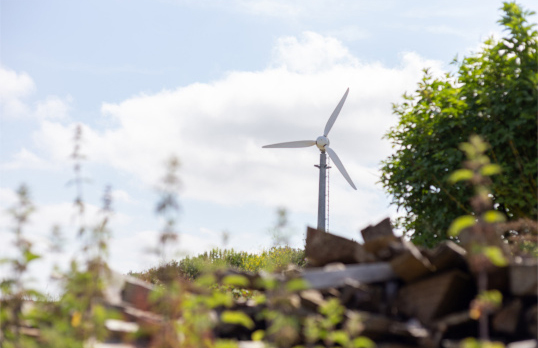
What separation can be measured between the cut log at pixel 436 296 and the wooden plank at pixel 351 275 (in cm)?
23

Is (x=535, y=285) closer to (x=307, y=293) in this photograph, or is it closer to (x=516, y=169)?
(x=307, y=293)

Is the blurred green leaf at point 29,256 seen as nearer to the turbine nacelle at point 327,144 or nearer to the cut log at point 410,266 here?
the cut log at point 410,266

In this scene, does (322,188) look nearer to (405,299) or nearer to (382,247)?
(382,247)

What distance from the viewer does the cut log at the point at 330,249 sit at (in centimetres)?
648

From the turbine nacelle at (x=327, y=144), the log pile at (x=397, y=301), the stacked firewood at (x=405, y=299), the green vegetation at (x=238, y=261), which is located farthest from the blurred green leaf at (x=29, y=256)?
the turbine nacelle at (x=327, y=144)

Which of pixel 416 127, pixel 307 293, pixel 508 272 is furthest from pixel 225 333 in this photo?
pixel 416 127

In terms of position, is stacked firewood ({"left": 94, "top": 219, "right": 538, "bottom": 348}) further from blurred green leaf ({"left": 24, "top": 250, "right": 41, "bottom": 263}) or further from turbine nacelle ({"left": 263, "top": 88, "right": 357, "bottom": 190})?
turbine nacelle ({"left": 263, "top": 88, "right": 357, "bottom": 190})

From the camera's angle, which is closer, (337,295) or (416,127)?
(337,295)

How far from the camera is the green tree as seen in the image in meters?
10.3

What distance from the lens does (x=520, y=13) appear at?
35.5ft

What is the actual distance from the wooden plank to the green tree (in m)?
5.23

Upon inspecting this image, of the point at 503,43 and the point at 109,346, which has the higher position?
the point at 503,43

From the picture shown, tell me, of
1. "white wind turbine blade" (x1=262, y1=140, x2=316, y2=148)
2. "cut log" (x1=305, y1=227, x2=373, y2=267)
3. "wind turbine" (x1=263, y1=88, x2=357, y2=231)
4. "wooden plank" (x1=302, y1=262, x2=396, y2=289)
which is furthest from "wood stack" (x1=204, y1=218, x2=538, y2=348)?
A: "white wind turbine blade" (x1=262, y1=140, x2=316, y2=148)

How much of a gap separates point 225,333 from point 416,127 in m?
7.07
